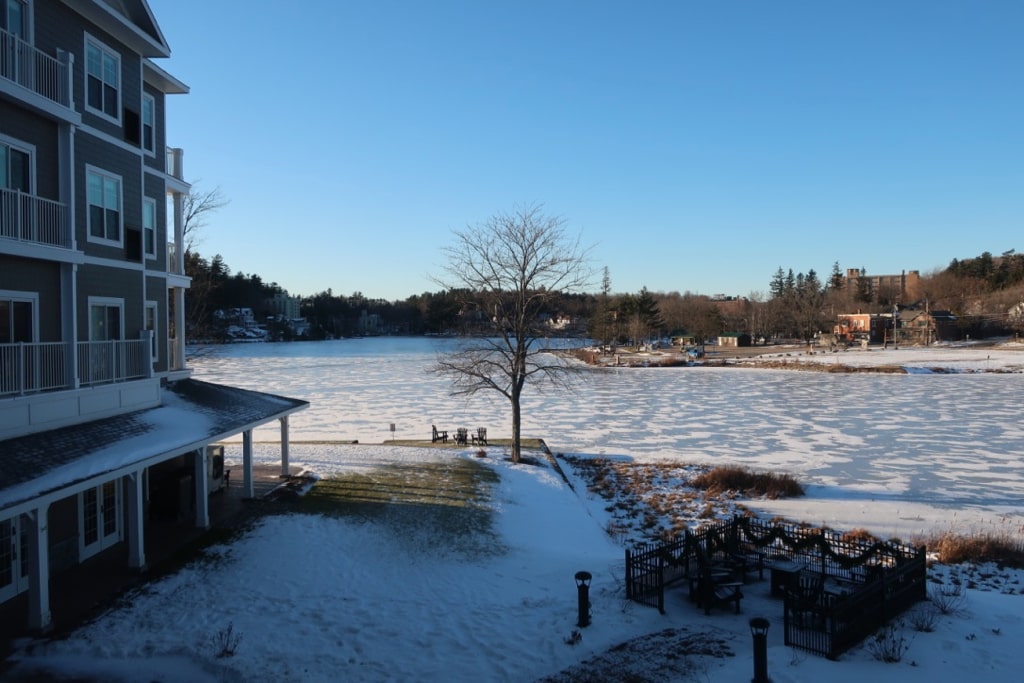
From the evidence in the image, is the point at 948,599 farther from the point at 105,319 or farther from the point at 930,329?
the point at 930,329

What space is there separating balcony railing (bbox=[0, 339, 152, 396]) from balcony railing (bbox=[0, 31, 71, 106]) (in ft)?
14.2

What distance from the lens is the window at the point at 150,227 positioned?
16.2 m

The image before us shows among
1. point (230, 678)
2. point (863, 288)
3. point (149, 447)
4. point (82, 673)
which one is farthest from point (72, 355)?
point (863, 288)

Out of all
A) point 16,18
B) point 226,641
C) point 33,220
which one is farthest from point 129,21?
point 226,641

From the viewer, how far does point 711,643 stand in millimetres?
9430

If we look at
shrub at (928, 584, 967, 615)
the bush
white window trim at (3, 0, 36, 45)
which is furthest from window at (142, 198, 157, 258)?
shrub at (928, 584, 967, 615)

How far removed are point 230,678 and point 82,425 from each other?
19.6 ft

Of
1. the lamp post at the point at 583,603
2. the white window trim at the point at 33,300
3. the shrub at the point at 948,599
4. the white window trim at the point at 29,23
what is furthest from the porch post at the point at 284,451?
the shrub at the point at 948,599

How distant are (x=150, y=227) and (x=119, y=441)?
6852mm

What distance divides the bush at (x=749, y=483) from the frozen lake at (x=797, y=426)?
28.5 inches

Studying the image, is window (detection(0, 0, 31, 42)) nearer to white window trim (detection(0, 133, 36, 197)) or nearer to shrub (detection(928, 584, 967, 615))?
white window trim (detection(0, 133, 36, 197))

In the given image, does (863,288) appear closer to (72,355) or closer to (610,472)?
(610,472)

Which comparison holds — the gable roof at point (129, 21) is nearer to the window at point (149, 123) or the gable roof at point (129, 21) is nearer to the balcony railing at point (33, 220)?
the window at point (149, 123)

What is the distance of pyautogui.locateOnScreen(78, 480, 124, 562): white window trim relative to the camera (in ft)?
40.8
